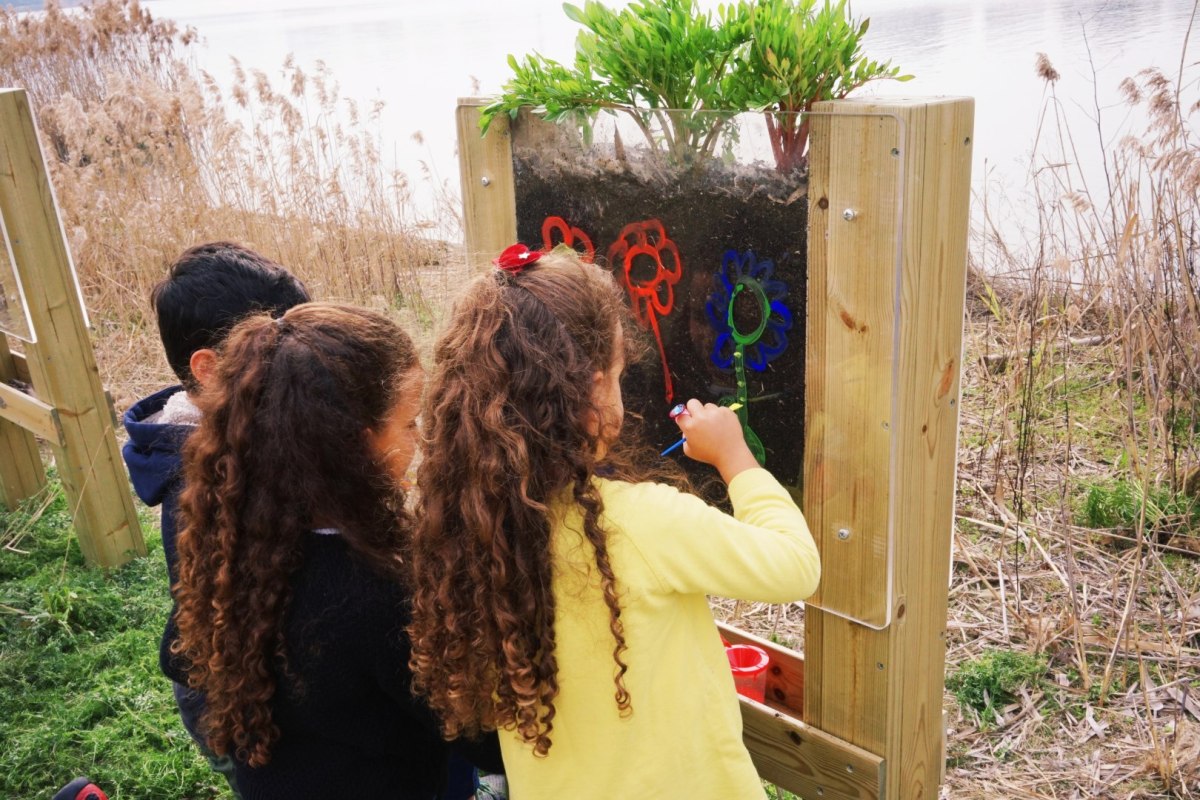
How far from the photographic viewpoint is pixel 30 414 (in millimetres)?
3564

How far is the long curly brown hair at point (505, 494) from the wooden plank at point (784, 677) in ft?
1.90

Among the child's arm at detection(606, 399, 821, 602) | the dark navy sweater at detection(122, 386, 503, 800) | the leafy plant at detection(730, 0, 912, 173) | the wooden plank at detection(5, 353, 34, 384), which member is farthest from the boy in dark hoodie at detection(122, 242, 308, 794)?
the wooden plank at detection(5, 353, 34, 384)

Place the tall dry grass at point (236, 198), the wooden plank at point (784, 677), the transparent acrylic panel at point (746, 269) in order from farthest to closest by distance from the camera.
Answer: the tall dry grass at point (236, 198), the wooden plank at point (784, 677), the transparent acrylic panel at point (746, 269)

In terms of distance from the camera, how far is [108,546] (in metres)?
3.59

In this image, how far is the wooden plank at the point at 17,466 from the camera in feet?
13.1

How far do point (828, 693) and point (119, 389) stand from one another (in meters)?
4.28

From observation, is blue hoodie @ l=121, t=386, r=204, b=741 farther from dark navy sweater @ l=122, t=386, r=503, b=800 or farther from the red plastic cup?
the red plastic cup

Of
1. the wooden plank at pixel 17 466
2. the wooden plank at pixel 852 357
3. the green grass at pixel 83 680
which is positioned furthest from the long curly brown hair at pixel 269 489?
the wooden plank at pixel 17 466

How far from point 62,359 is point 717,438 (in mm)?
2724

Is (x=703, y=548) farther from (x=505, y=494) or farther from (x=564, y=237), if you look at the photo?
(x=564, y=237)

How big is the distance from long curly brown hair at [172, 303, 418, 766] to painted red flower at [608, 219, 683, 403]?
1.52 feet

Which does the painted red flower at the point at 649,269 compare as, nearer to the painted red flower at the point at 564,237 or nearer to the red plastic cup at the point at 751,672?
the painted red flower at the point at 564,237

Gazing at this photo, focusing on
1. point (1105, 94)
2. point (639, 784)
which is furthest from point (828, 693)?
point (1105, 94)

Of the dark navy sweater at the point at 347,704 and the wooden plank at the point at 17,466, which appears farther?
the wooden plank at the point at 17,466
